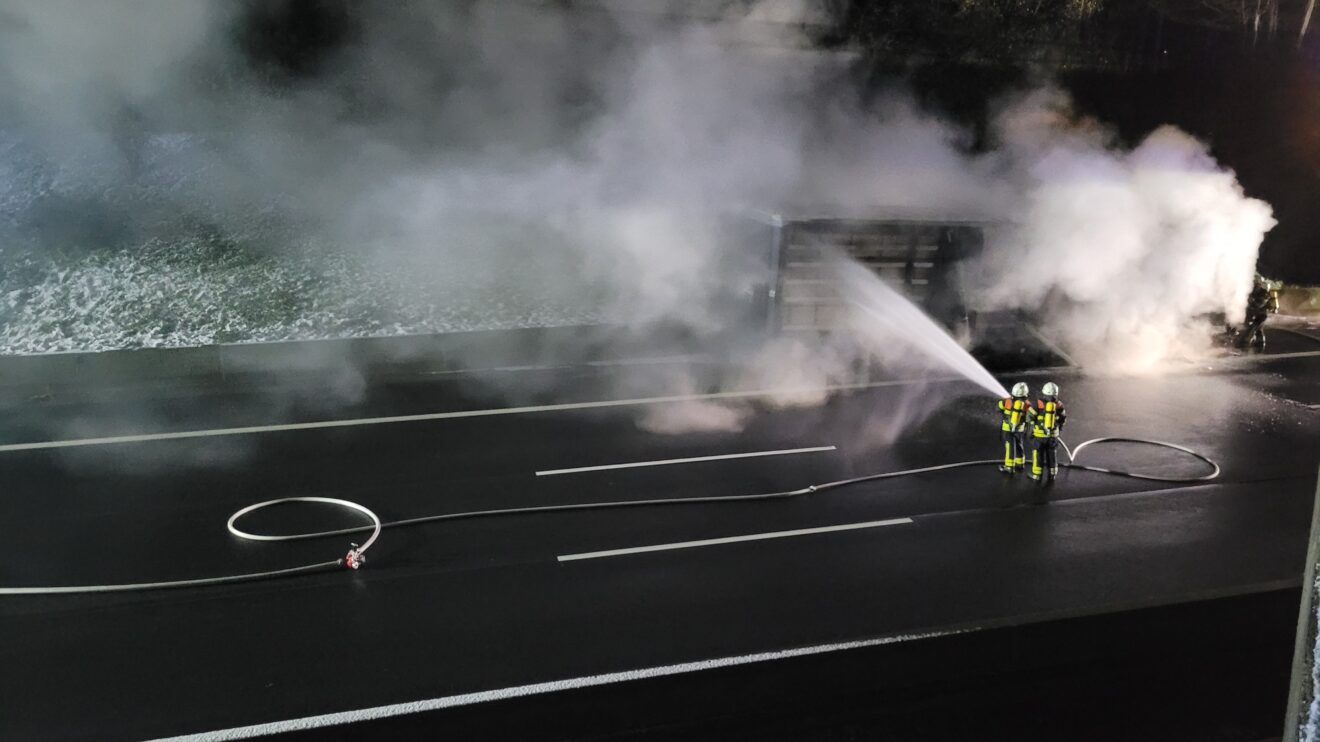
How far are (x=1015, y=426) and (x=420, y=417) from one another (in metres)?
4.52

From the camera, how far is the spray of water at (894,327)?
866cm

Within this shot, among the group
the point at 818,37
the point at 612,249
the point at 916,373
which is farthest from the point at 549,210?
the point at 916,373

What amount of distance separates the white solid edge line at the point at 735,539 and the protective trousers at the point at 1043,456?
126cm

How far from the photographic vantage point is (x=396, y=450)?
6.66 metres

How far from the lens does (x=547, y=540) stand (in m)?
5.13

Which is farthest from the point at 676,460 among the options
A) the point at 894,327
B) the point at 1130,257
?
the point at 1130,257

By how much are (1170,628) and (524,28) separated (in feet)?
25.9

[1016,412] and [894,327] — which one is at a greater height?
[894,327]

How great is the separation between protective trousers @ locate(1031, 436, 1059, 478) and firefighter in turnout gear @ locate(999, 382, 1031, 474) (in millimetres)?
95

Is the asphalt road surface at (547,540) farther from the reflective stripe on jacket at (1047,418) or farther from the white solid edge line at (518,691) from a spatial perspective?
the reflective stripe on jacket at (1047,418)

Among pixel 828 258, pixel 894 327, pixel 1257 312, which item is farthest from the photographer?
pixel 1257 312

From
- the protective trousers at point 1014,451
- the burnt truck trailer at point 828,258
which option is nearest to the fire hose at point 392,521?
the protective trousers at point 1014,451

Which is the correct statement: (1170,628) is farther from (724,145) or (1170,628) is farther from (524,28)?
(524,28)

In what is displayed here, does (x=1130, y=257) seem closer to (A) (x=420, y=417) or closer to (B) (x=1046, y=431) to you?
(B) (x=1046, y=431)
